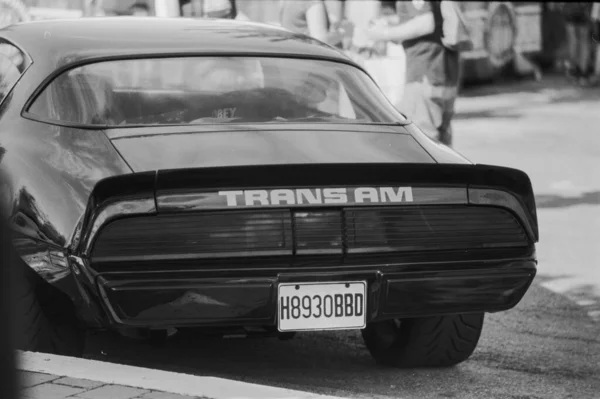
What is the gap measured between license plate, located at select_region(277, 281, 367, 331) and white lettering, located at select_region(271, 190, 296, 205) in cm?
29

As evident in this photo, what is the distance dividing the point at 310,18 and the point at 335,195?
5.78 metres

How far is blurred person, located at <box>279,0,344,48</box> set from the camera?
33.4 ft

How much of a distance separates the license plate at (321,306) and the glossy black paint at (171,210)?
0.04 meters

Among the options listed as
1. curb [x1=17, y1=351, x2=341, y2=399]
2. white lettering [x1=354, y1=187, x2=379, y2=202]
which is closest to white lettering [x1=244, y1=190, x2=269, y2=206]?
white lettering [x1=354, y1=187, x2=379, y2=202]

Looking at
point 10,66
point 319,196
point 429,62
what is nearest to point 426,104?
point 429,62

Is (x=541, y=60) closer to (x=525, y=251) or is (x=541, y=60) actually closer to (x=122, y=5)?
(x=122, y=5)

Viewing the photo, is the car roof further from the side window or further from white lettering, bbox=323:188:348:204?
white lettering, bbox=323:188:348:204

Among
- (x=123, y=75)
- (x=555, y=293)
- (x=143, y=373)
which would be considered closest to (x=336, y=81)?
(x=123, y=75)

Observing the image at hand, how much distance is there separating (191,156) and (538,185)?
7.38m

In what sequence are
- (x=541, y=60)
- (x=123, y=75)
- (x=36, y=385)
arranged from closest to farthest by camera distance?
(x=36, y=385)
(x=123, y=75)
(x=541, y=60)

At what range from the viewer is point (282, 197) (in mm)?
4566

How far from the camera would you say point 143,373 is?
4352 millimetres

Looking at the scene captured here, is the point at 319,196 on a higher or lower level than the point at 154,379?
higher

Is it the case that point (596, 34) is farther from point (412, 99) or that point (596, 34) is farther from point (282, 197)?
point (282, 197)
